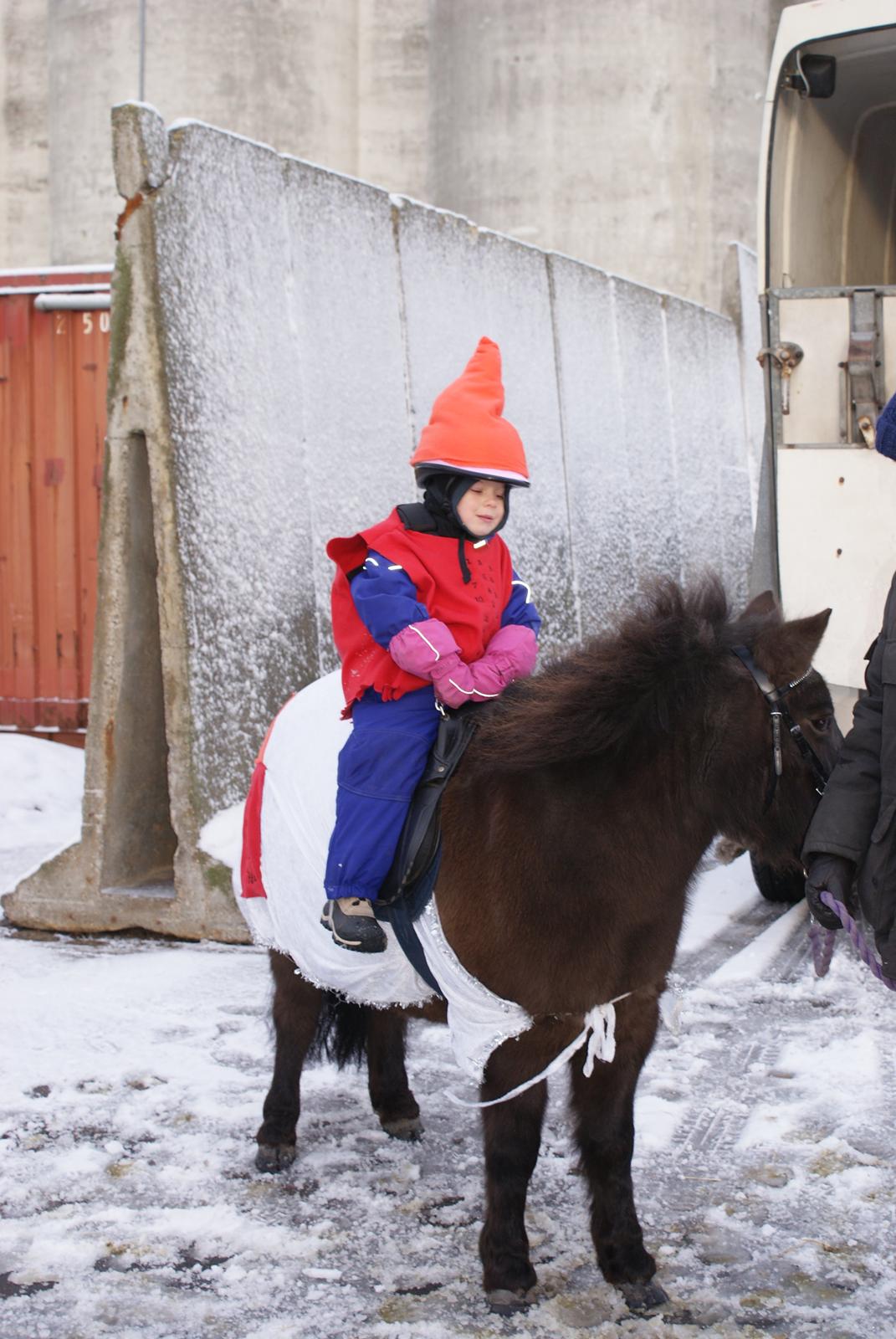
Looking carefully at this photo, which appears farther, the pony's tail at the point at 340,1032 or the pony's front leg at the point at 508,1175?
the pony's tail at the point at 340,1032

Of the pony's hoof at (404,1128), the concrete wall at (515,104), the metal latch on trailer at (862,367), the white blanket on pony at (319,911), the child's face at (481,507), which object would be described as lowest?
the pony's hoof at (404,1128)

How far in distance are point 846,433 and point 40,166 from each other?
46.7 ft

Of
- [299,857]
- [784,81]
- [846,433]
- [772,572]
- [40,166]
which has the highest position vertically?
[40,166]

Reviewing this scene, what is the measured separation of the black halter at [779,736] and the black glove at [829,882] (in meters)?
0.17

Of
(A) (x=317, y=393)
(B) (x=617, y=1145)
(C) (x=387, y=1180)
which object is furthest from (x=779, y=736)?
(A) (x=317, y=393)

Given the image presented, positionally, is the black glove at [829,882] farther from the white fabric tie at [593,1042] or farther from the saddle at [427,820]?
the saddle at [427,820]

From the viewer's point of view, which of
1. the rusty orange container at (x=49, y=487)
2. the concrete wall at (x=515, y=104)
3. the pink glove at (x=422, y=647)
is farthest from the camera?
the concrete wall at (x=515, y=104)

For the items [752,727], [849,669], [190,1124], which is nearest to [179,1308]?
[190,1124]

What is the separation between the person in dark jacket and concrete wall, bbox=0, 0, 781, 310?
45.2 feet

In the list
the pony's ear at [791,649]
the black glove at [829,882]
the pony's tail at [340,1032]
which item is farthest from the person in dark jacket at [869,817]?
the pony's tail at [340,1032]

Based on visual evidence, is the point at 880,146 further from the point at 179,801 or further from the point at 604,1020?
the point at 604,1020

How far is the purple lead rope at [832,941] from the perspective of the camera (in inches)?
101

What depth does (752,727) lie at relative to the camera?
2.77 metres

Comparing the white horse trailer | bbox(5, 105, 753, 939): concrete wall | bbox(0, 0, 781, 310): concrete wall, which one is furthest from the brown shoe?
bbox(0, 0, 781, 310): concrete wall
